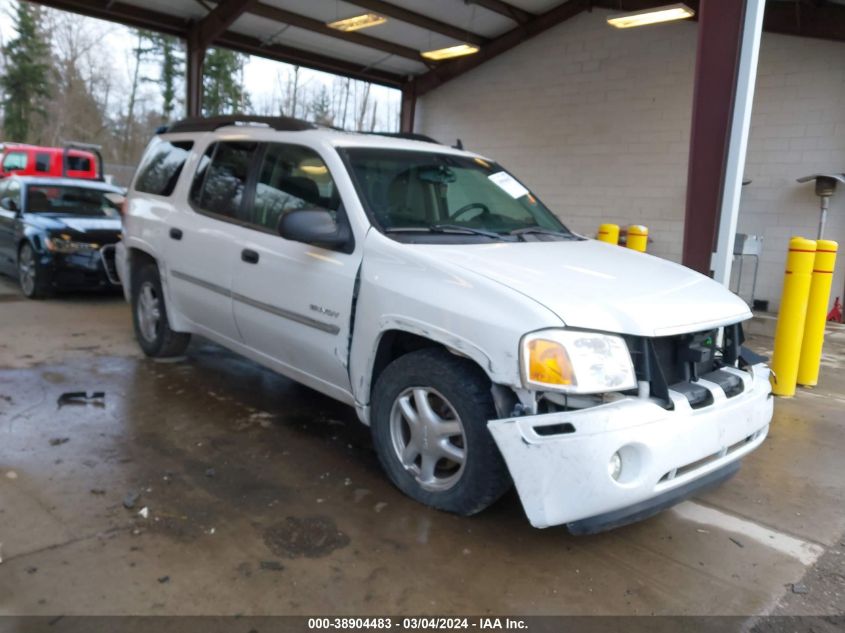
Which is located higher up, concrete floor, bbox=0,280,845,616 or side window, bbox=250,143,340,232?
side window, bbox=250,143,340,232

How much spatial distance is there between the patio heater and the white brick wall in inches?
6.7

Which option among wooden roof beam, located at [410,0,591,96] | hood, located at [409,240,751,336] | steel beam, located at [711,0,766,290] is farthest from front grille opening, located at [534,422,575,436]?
wooden roof beam, located at [410,0,591,96]

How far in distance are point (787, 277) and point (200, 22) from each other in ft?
33.3

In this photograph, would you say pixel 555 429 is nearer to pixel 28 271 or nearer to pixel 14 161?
pixel 28 271

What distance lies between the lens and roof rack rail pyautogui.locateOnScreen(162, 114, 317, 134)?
4273 millimetres

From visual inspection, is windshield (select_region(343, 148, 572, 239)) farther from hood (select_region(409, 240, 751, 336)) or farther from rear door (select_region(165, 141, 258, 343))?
rear door (select_region(165, 141, 258, 343))

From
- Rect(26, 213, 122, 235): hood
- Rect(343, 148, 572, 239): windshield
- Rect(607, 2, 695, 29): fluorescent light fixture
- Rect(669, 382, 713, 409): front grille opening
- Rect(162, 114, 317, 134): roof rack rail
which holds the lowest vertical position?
Rect(669, 382, 713, 409): front grille opening

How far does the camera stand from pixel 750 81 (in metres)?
4.77

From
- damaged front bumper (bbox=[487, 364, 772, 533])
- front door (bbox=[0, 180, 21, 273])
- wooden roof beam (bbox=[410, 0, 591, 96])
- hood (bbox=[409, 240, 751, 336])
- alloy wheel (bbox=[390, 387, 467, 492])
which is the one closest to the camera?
damaged front bumper (bbox=[487, 364, 772, 533])

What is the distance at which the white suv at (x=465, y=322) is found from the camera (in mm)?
2621

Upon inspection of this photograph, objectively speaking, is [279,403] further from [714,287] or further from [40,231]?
[40,231]

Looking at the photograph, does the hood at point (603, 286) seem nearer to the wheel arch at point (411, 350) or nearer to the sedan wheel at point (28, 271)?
the wheel arch at point (411, 350)

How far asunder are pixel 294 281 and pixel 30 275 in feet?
19.5

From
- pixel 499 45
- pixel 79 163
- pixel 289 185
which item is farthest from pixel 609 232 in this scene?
pixel 79 163
